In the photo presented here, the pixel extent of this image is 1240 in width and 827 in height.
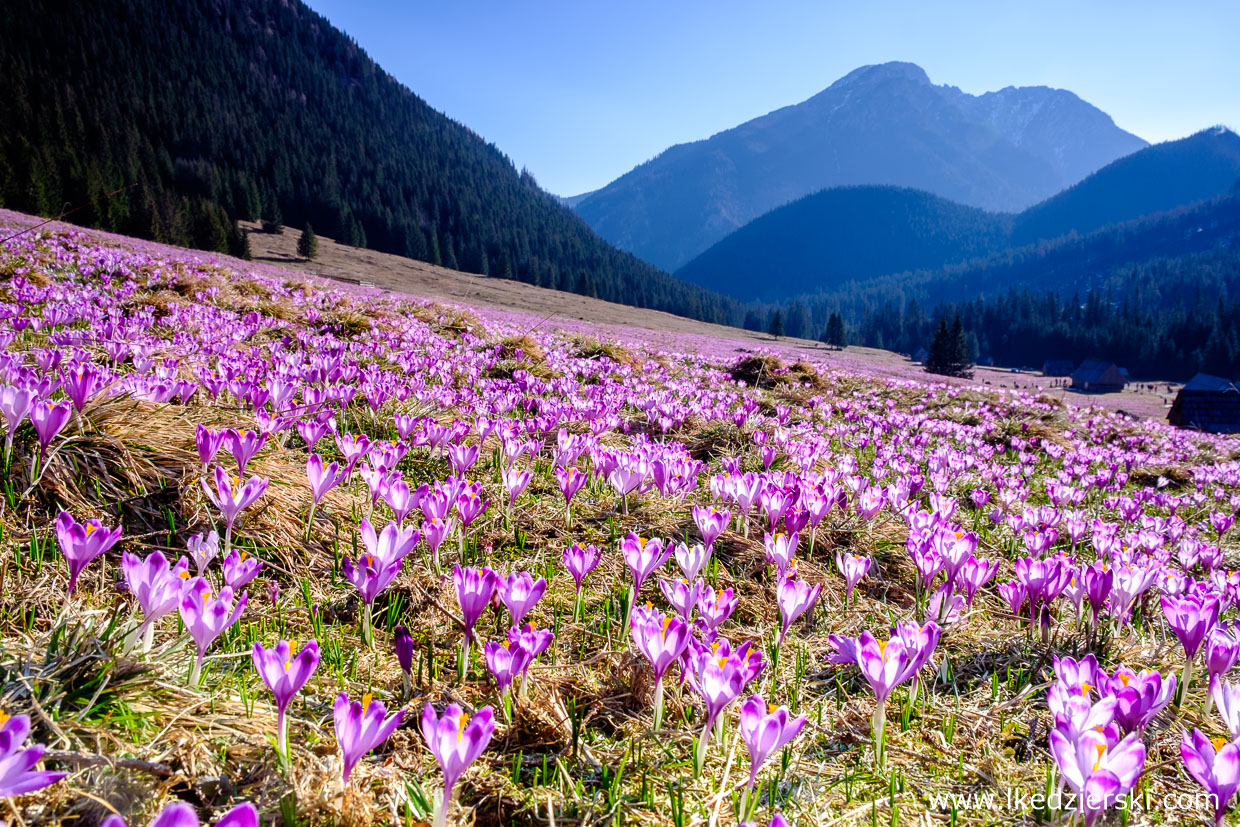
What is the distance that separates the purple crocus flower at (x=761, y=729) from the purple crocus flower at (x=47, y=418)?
2.41 meters

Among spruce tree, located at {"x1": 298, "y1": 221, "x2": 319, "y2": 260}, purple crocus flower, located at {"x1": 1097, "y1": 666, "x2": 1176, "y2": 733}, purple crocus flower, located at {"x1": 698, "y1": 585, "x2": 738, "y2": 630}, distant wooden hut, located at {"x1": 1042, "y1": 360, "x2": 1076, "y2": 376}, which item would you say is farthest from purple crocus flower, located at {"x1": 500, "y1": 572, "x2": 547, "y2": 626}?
distant wooden hut, located at {"x1": 1042, "y1": 360, "x2": 1076, "y2": 376}

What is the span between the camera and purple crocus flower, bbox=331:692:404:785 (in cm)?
116

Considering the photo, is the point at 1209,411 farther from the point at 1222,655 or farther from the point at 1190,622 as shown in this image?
the point at 1222,655

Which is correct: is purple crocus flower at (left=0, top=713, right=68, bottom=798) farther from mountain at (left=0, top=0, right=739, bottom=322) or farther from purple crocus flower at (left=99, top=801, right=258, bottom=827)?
mountain at (left=0, top=0, right=739, bottom=322)

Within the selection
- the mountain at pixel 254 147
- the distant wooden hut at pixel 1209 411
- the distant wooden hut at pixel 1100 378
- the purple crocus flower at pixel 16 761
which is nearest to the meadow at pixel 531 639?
the purple crocus flower at pixel 16 761

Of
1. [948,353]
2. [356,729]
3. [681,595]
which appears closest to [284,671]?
[356,729]

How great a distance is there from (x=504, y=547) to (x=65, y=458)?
177cm

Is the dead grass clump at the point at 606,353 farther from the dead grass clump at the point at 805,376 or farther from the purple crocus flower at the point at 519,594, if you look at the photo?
the purple crocus flower at the point at 519,594

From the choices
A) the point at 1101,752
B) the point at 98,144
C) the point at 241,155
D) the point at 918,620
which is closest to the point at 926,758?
the point at 1101,752

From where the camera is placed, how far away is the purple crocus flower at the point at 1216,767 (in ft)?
3.82

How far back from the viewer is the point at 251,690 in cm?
158

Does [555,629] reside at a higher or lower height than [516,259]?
lower

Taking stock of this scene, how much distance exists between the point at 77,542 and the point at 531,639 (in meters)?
1.26

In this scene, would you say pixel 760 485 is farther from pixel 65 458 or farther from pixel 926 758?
pixel 65 458
